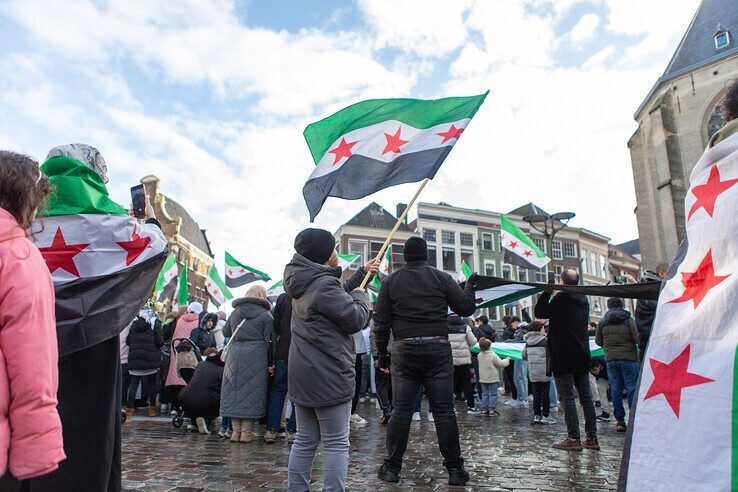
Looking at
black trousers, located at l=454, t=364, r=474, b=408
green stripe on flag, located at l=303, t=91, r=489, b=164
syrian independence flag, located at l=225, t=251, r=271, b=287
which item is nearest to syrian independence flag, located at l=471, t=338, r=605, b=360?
black trousers, located at l=454, t=364, r=474, b=408

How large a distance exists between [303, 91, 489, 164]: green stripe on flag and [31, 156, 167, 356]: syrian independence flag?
3.03 meters

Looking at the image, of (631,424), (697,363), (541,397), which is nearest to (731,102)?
(697,363)

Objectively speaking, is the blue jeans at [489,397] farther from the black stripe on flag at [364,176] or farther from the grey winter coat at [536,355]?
the black stripe on flag at [364,176]

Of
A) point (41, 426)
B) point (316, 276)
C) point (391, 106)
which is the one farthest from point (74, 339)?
point (391, 106)

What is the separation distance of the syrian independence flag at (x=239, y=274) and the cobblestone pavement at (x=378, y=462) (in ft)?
40.8

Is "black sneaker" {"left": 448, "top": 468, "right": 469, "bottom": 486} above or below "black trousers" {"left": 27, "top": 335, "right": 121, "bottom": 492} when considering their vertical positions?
below

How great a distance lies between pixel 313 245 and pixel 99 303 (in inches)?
61.2

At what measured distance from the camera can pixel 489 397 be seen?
10.2m

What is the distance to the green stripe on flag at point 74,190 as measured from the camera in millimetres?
2914

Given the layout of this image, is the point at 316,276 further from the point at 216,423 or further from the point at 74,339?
the point at 216,423

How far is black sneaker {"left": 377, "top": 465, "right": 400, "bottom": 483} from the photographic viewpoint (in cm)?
456

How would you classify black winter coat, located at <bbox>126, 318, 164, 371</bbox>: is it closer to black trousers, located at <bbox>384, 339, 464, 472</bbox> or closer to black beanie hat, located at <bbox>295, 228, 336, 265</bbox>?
black trousers, located at <bbox>384, 339, 464, 472</bbox>

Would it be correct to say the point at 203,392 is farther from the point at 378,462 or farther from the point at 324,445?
the point at 324,445

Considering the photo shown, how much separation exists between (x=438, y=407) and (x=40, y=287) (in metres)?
3.45
